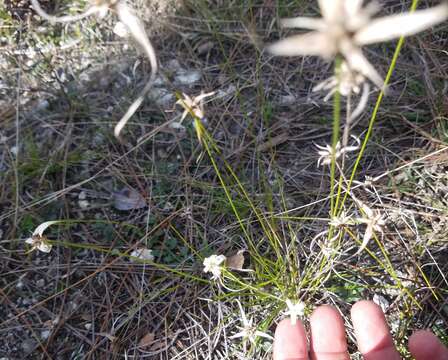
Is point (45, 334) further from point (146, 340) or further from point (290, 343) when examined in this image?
point (290, 343)

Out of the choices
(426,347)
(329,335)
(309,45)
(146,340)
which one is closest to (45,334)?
(146,340)

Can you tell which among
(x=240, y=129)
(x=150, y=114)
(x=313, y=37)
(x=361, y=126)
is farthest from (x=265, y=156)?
(x=313, y=37)

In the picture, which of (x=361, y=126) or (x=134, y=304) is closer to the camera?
(x=134, y=304)

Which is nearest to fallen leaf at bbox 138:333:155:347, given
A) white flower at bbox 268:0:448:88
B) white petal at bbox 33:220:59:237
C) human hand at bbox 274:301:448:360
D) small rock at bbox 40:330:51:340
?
small rock at bbox 40:330:51:340

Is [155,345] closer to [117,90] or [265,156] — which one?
[265,156]

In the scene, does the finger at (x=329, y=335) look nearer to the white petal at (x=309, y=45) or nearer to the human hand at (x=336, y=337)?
the human hand at (x=336, y=337)
